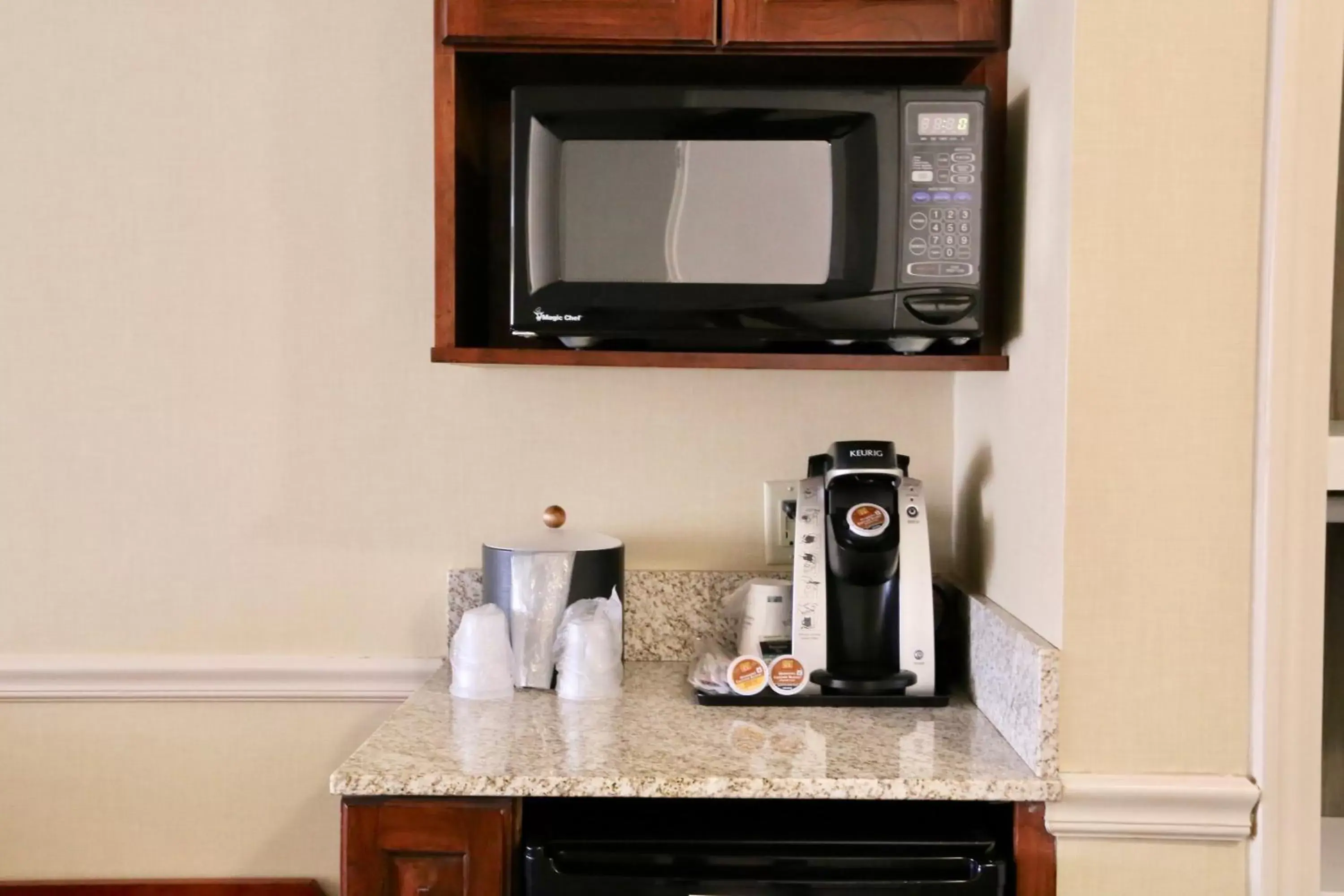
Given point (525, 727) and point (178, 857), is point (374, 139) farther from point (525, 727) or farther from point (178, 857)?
point (178, 857)

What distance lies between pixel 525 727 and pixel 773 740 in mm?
297

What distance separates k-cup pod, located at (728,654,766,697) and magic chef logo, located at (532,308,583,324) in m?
0.48

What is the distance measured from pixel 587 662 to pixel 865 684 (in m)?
0.36

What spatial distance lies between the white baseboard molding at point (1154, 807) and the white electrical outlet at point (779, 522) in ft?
1.96

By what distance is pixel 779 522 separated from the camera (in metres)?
1.68

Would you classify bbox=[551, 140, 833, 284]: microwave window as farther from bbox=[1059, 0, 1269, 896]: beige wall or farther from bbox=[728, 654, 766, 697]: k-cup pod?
bbox=[728, 654, 766, 697]: k-cup pod

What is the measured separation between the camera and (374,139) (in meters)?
1.69

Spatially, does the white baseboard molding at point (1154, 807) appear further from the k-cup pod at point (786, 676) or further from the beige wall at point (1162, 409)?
the k-cup pod at point (786, 676)

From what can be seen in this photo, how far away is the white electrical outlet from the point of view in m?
1.68

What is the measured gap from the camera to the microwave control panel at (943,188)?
51.9 inches

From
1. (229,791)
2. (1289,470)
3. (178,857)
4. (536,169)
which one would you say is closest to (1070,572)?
(1289,470)

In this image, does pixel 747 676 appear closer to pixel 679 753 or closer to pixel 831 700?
pixel 831 700

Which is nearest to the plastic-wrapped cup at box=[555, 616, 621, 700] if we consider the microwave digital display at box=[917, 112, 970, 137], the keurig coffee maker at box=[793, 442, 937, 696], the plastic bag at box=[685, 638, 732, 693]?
the plastic bag at box=[685, 638, 732, 693]

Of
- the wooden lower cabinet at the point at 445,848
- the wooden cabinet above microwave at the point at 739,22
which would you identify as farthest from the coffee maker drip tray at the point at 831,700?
the wooden cabinet above microwave at the point at 739,22
